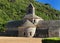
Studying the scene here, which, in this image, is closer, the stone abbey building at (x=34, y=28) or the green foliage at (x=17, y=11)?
the stone abbey building at (x=34, y=28)

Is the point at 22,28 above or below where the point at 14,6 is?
below

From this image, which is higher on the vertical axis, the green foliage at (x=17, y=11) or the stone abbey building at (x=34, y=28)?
the green foliage at (x=17, y=11)

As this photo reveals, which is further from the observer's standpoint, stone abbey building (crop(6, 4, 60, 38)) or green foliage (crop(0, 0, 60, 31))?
green foliage (crop(0, 0, 60, 31))

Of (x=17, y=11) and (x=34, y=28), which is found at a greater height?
(x=17, y=11)

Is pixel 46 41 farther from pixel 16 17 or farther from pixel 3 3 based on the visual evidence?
pixel 3 3

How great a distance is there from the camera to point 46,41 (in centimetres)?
2067

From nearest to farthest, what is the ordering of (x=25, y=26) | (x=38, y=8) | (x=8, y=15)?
(x=25, y=26) < (x=8, y=15) < (x=38, y=8)

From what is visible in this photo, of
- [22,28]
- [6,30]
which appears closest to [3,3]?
[6,30]

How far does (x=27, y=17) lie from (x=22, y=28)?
5.47m

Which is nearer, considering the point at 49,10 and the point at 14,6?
the point at 14,6

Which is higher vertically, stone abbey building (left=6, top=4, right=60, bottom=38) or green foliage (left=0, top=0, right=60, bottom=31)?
green foliage (left=0, top=0, right=60, bottom=31)

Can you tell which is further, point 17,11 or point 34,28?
point 17,11

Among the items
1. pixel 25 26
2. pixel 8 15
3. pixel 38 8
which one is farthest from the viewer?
pixel 38 8

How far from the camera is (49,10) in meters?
131
